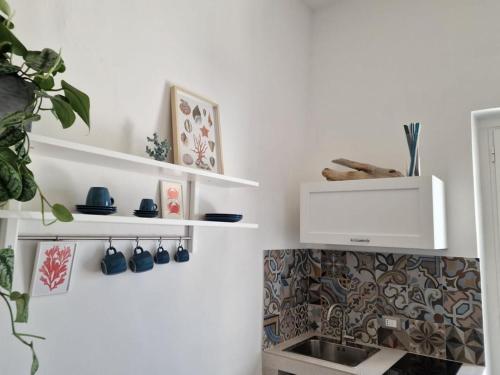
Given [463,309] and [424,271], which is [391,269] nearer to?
[424,271]

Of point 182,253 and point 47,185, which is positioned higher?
point 47,185

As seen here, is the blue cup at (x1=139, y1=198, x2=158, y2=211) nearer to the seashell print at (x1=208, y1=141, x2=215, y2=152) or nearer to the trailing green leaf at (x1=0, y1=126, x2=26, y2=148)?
the seashell print at (x1=208, y1=141, x2=215, y2=152)

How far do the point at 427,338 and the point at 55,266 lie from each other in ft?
6.94

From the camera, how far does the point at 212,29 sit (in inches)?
80.3

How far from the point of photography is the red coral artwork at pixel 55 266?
1.25 meters

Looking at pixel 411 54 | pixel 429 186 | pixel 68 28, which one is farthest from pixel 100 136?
pixel 411 54

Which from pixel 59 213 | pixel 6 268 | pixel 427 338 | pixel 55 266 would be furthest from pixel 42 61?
pixel 427 338

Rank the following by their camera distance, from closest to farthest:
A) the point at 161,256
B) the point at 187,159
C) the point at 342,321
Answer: the point at 161,256 < the point at 187,159 < the point at 342,321

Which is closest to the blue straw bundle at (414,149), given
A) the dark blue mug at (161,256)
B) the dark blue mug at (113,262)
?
the dark blue mug at (161,256)

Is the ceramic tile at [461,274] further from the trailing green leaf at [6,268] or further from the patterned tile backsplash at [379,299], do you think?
the trailing green leaf at [6,268]

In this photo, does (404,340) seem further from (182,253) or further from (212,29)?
(212,29)

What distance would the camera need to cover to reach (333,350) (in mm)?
2482

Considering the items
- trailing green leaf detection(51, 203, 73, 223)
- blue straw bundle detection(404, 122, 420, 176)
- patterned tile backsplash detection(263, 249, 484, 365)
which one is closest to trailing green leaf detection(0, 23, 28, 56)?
trailing green leaf detection(51, 203, 73, 223)

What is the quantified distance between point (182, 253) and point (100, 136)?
0.63 metres
